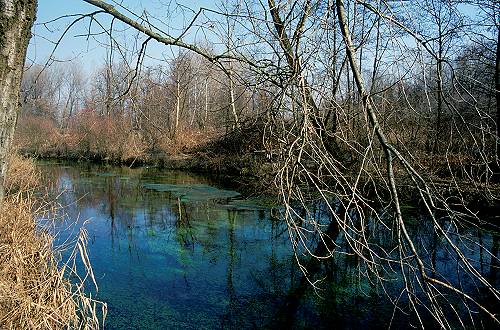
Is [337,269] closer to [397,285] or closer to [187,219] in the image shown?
[397,285]

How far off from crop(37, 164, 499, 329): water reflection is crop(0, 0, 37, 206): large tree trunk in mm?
1494

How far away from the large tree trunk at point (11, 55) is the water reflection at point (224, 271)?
1.49 meters

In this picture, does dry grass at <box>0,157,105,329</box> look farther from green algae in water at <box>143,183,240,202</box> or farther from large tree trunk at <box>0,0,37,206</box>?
green algae in water at <box>143,183,240,202</box>

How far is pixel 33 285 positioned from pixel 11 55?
253 centimetres

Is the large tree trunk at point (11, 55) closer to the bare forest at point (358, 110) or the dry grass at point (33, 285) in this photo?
the bare forest at point (358, 110)

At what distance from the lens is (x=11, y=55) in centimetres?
137

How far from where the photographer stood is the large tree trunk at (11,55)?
4.42 ft

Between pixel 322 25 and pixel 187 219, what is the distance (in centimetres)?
705

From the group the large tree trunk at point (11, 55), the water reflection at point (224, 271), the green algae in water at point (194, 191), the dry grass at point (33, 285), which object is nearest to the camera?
the large tree trunk at point (11, 55)

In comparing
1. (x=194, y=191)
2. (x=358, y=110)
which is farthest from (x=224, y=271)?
(x=194, y=191)

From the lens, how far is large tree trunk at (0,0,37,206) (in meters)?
1.35

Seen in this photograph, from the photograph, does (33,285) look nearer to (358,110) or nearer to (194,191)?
(358,110)

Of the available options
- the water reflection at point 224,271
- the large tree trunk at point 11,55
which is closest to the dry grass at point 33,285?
the water reflection at point 224,271

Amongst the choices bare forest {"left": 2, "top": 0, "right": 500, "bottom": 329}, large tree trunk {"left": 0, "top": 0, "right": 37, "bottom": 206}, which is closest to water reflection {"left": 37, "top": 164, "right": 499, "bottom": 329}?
bare forest {"left": 2, "top": 0, "right": 500, "bottom": 329}
